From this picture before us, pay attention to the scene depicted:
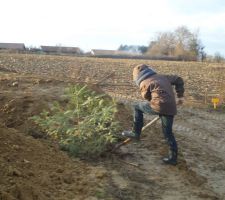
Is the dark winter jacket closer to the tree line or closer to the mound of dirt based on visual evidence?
the mound of dirt

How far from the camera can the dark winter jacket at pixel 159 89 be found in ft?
24.1

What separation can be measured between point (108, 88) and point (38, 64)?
14237mm

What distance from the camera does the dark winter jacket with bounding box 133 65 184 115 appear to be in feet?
24.1

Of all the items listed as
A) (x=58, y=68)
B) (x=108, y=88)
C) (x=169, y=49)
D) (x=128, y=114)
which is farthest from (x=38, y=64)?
(x=169, y=49)

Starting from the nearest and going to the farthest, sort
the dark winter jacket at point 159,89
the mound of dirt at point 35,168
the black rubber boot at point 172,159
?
the mound of dirt at point 35,168 → the dark winter jacket at point 159,89 → the black rubber boot at point 172,159

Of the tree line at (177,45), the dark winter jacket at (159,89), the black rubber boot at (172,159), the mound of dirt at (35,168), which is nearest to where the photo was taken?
the mound of dirt at (35,168)

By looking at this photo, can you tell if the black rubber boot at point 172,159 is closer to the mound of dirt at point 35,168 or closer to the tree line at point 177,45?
the mound of dirt at point 35,168

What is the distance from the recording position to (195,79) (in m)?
28.4

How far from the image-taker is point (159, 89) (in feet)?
24.2

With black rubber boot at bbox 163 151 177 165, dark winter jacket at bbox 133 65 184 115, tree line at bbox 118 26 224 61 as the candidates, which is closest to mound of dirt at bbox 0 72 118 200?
black rubber boot at bbox 163 151 177 165

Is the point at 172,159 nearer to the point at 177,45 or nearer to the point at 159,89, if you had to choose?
the point at 159,89

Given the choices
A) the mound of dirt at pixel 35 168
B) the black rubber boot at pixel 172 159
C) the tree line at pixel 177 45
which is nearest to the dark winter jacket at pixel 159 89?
the black rubber boot at pixel 172 159

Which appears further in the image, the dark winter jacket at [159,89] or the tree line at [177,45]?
the tree line at [177,45]

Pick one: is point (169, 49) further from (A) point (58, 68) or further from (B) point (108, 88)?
(B) point (108, 88)
